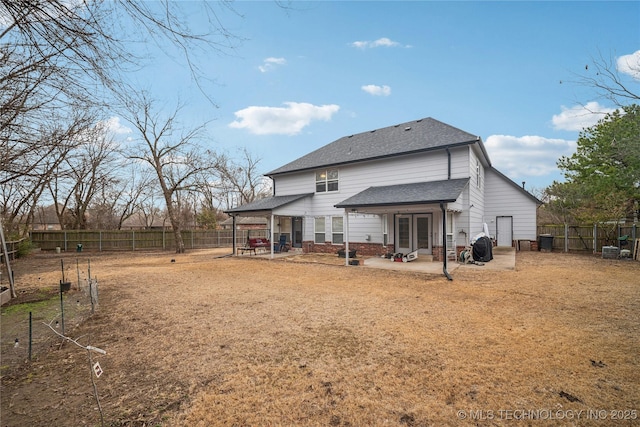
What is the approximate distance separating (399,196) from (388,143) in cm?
485

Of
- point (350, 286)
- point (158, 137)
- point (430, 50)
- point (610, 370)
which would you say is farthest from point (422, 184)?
point (158, 137)

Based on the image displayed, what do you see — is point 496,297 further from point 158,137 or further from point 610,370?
point 158,137

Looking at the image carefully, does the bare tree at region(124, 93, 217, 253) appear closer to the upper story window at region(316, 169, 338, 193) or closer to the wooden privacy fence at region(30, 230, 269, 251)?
the wooden privacy fence at region(30, 230, 269, 251)

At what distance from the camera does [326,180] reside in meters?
16.8

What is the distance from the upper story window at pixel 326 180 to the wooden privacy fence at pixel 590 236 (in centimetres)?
1359

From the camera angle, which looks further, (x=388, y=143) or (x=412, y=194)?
(x=388, y=143)

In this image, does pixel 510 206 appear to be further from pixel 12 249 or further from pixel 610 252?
pixel 12 249

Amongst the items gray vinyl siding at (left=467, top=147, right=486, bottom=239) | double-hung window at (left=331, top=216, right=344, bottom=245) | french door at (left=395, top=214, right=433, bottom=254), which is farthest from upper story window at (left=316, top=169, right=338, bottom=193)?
gray vinyl siding at (left=467, top=147, right=486, bottom=239)

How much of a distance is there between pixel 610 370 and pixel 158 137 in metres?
24.7

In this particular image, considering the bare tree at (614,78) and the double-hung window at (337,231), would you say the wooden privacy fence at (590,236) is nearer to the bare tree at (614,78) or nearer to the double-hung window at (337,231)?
the bare tree at (614,78)

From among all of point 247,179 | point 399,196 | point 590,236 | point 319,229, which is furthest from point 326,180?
point 247,179

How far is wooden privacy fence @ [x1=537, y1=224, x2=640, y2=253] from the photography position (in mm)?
14328

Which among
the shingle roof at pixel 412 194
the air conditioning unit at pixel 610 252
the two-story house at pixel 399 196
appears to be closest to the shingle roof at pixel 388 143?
the two-story house at pixel 399 196

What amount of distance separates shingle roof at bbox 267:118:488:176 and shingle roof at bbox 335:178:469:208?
164 cm
